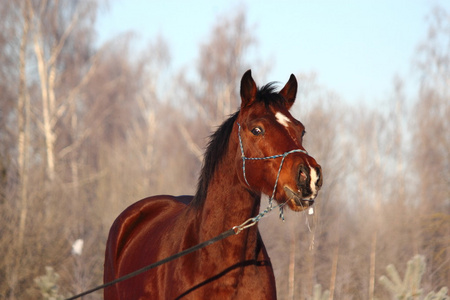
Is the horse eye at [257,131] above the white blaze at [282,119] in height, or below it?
below

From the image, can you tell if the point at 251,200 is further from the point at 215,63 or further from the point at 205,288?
the point at 215,63

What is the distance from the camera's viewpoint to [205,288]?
3.75 meters

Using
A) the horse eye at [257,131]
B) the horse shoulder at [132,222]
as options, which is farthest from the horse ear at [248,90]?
the horse shoulder at [132,222]

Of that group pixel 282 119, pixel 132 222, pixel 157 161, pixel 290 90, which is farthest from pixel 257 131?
pixel 157 161

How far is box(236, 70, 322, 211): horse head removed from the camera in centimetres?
345

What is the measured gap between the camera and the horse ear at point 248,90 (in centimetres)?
389

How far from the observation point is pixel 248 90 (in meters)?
3.94

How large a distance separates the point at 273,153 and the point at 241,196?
40 centimetres

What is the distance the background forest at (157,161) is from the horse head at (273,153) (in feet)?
1.08

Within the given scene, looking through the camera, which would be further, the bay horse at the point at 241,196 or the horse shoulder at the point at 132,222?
the horse shoulder at the point at 132,222

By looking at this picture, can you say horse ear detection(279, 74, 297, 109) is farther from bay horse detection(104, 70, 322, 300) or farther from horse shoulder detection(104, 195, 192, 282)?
horse shoulder detection(104, 195, 192, 282)

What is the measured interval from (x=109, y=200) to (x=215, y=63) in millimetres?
9755

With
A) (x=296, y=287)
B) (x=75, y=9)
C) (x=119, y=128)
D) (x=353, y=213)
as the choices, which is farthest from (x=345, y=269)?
(x=119, y=128)

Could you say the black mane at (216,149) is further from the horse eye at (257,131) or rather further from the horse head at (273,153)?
the horse eye at (257,131)
